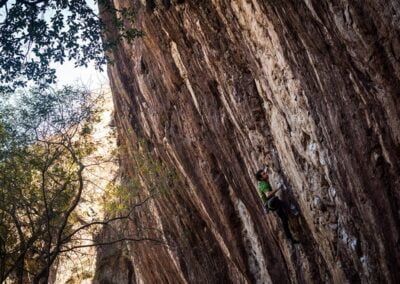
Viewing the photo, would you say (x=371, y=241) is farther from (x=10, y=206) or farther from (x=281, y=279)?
(x=10, y=206)

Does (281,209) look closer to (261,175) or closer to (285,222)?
(285,222)

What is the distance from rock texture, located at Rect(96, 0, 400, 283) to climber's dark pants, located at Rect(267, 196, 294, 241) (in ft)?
0.79

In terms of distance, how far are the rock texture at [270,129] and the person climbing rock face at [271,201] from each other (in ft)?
0.88

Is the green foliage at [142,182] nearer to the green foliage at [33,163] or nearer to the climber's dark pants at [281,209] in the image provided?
the green foliage at [33,163]

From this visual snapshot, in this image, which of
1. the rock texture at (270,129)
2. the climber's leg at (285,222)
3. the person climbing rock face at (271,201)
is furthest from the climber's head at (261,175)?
the climber's leg at (285,222)

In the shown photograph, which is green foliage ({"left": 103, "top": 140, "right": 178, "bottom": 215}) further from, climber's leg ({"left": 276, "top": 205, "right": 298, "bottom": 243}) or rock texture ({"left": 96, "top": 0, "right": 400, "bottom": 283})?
climber's leg ({"left": 276, "top": 205, "right": 298, "bottom": 243})

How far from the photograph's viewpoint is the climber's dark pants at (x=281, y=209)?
10328mm

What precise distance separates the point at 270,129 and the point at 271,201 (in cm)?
183

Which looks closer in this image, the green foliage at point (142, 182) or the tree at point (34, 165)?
the tree at point (34, 165)

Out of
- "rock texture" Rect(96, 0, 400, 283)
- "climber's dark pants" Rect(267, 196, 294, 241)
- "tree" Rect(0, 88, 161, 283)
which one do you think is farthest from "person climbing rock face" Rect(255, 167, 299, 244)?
"tree" Rect(0, 88, 161, 283)

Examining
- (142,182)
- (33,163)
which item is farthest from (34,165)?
(142,182)

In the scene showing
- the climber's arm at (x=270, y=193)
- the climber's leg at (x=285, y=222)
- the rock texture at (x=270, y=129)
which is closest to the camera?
the rock texture at (x=270, y=129)

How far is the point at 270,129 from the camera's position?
1052cm

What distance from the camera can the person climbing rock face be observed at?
10344mm
